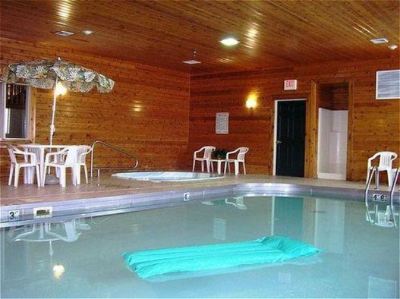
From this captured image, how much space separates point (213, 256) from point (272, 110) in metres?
7.62

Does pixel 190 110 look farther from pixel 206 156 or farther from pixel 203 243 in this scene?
pixel 203 243

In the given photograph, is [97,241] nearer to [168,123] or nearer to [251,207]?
[251,207]

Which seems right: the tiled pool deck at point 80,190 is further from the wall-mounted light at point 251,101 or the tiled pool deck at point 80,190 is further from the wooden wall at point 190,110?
the wall-mounted light at point 251,101

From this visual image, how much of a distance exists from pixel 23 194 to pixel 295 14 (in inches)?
181

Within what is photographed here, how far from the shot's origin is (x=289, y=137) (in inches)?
443

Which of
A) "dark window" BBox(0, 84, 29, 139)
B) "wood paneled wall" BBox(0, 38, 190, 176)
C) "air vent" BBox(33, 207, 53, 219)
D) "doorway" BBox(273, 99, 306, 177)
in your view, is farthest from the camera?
"doorway" BBox(273, 99, 306, 177)

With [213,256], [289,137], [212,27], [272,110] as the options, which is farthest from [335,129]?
[213,256]

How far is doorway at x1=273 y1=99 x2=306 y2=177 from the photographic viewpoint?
11.0 metres

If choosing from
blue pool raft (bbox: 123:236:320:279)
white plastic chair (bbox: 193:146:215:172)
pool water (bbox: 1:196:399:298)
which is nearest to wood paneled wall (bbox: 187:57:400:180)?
white plastic chair (bbox: 193:146:215:172)

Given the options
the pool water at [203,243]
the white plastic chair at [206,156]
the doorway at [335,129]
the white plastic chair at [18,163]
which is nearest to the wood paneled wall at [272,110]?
the white plastic chair at [206,156]

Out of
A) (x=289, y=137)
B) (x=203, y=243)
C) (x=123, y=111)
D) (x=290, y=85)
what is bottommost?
(x=203, y=243)

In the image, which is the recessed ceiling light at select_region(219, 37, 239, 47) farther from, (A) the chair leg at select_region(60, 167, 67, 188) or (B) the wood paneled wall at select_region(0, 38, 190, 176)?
(A) the chair leg at select_region(60, 167, 67, 188)

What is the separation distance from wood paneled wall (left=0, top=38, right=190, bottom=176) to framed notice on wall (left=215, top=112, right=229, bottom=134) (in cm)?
103

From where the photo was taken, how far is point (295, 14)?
6.54 m
